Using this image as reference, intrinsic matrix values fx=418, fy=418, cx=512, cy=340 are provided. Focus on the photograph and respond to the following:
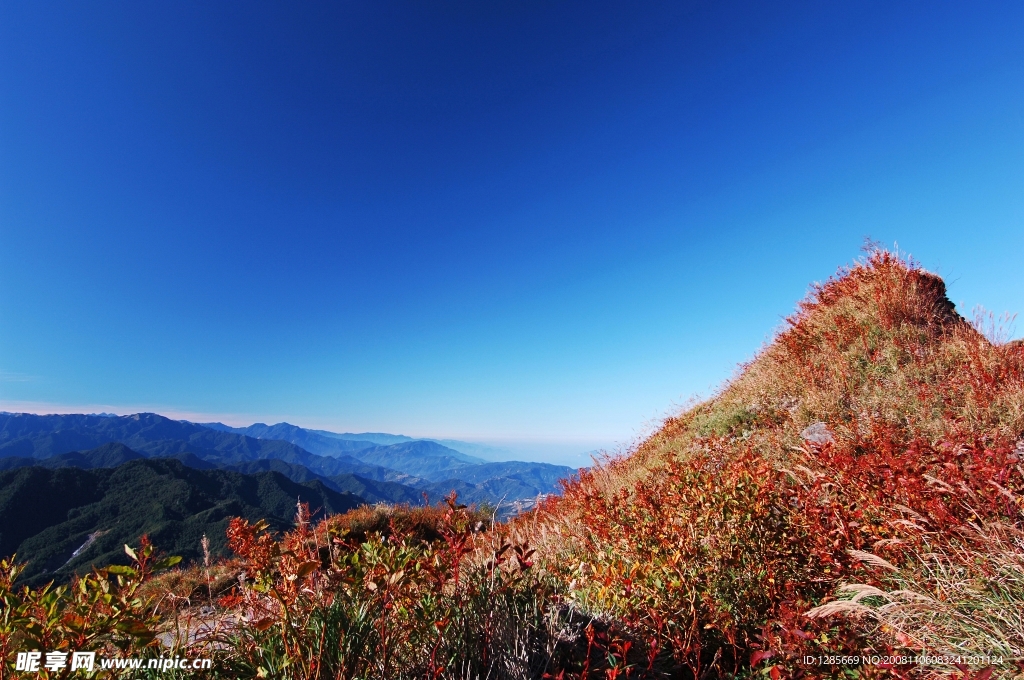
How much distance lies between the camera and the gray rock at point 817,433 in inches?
239

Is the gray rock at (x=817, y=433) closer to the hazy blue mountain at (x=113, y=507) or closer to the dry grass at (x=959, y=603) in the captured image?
the dry grass at (x=959, y=603)

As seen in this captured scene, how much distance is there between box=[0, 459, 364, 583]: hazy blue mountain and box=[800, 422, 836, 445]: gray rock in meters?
121

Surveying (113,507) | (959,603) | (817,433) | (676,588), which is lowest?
(113,507)

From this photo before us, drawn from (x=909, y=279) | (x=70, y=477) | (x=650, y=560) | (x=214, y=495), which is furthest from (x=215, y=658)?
(x=70, y=477)

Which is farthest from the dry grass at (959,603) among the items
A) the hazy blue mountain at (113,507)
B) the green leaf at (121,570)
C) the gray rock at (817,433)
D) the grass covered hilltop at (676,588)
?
the hazy blue mountain at (113,507)

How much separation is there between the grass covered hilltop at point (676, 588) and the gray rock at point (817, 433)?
0.60 m

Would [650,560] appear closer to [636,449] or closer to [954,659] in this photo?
[954,659]

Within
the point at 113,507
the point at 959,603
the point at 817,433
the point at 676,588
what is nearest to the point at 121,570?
the point at 676,588

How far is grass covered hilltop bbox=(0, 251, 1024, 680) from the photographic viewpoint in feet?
7.06

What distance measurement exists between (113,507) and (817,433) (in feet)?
655

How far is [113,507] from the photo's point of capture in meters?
140

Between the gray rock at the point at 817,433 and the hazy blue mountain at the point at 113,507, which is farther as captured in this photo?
the hazy blue mountain at the point at 113,507

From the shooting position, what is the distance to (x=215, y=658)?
7.21 ft

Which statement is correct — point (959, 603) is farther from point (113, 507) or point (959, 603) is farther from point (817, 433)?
point (113, 507)
